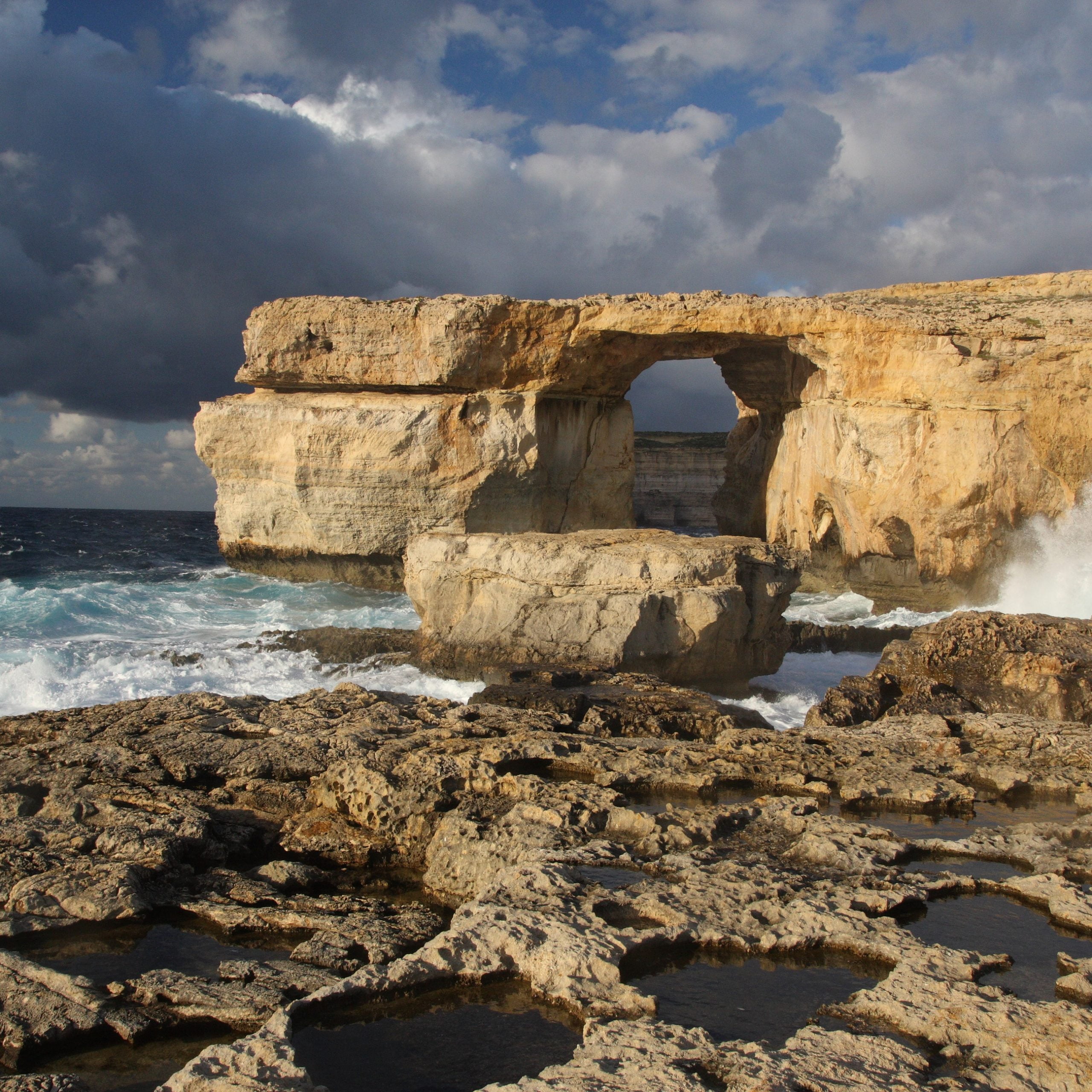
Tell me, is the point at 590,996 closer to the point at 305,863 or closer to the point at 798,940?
the point at 798,940

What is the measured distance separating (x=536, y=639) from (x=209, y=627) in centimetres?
917

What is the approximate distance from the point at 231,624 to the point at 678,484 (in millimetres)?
34045

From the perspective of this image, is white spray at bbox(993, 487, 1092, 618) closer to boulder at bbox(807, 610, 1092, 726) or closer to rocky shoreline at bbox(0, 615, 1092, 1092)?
boulder at bbox(807, 610, 1092, 726)

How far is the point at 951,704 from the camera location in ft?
32.0

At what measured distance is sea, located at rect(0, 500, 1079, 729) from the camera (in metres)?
13.0

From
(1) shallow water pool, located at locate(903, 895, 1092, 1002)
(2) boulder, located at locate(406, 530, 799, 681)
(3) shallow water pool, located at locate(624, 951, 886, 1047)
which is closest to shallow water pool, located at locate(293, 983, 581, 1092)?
(3) shallow water pool, located at locate(624, 951, 886, 1047)

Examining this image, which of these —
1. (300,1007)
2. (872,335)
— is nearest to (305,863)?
(300,1007)

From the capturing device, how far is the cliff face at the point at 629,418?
61.1ft

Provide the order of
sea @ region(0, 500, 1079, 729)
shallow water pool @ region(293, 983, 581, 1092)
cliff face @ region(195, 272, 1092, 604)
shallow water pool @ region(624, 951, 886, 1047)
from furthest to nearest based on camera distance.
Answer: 1. cliff face @ region(195, 272, 1092, 604)
2. sea @ region(0, 500, 1079, 729)
3. shallow water pool @ region(624, 951, 886, 1047)
4. shallow water pool @ region(293, 983, 581, 1092)

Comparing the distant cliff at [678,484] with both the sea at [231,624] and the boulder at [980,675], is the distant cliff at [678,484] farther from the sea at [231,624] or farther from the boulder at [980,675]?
the boulder at [980,675]

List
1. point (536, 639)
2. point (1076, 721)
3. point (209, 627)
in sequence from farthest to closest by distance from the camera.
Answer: point (209, 627), point (536, 639), point (1076, 721)

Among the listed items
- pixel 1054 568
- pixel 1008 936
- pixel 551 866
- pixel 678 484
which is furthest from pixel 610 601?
pixel 678 484

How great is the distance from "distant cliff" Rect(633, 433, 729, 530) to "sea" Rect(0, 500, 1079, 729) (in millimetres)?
25464

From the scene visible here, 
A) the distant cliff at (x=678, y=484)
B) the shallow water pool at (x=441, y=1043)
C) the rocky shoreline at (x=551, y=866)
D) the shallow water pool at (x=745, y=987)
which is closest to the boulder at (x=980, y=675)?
the rocky shoreline at (x=551, y=866)
